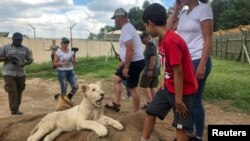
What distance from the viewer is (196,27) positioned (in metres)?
5.16

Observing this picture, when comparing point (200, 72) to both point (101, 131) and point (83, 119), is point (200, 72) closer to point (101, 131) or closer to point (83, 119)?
point (101, 131)

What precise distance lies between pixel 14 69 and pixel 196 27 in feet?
15.9

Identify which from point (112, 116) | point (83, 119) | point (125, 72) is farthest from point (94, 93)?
point (125, 72)

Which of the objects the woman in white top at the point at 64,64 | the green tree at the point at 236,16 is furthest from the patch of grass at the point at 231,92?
the green tree at the point at 236,16

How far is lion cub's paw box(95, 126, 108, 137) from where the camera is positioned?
522cm

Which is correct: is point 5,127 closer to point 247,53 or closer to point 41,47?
point 247,53

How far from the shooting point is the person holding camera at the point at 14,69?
8789mm

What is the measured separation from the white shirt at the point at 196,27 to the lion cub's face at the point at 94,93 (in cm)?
132

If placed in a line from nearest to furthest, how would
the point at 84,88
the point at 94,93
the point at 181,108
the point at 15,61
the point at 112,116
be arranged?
the point at 181,108
the point at 94,93
the point at 84,88
the point at 112,116
the point at 15,61

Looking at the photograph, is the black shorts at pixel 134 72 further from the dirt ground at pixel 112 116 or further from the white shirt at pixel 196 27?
the white shirt at pixel 196 27

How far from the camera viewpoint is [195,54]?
5160mm

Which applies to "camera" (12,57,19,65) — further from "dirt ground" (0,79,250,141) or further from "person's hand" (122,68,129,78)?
"person's hand" (122,68,129,78)

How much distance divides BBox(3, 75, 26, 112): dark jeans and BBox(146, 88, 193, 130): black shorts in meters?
4.69

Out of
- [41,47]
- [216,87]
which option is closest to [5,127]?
[216,87]
